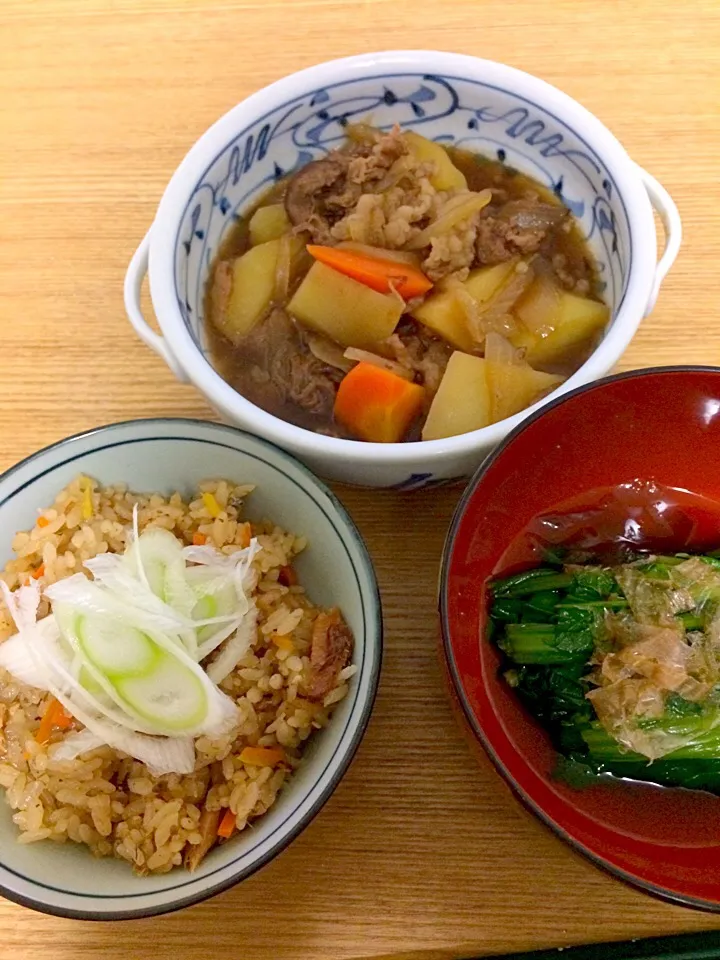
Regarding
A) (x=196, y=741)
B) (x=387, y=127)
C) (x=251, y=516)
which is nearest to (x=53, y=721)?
(x=196, y=741)

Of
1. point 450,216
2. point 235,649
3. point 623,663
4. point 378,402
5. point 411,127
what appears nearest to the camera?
point 623,663

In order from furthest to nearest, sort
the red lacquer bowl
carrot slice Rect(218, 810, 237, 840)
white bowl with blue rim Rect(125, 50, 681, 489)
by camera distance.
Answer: white bowl with blue rim Rect(125, 50, 681, 489) → carrot slice Rect(218, 810, 237, 840) → the red lacquer bowl

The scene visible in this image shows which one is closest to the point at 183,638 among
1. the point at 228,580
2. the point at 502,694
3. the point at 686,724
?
the point at 228,580

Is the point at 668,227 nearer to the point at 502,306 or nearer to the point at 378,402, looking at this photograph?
the point at 502,306

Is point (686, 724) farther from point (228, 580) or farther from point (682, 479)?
point (228, 580)

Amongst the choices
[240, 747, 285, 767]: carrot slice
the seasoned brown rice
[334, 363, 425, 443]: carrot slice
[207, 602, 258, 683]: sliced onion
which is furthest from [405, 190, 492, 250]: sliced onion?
[240, 747, 285, 767]: carrot slice

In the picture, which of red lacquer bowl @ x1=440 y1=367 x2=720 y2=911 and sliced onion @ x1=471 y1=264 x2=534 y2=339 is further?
sliced onion @ x1=471 y1=264 x2=534 y2=339

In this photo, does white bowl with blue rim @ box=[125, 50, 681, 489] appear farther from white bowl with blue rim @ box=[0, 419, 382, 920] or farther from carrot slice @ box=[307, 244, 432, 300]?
carrot slice @ box=[307, 244, 432, 300]
